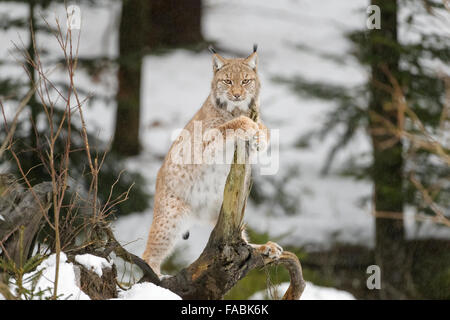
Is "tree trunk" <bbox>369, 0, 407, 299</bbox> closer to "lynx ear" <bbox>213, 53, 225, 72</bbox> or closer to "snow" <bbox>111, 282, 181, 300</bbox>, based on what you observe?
"lynx ear" <bbox>213, 53, 225, 72</bbox>

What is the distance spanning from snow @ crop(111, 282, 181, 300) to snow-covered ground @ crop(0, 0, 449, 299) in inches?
173

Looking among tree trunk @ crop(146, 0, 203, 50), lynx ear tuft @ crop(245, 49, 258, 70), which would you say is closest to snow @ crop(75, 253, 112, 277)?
lynx ear tuft @ crop(245, 49, 258, 70)

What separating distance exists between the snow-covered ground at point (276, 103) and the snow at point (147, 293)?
439 cm

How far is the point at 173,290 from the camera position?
159 inches

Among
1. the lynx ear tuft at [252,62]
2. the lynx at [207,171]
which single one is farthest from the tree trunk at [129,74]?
the lynx ear tuft at [252,62]

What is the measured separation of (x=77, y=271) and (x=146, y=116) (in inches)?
395

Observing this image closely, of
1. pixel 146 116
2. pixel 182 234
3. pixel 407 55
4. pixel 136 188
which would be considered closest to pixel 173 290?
pixel 182 234

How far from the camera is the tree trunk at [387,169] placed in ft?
27.2

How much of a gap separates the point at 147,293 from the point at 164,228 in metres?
0.75

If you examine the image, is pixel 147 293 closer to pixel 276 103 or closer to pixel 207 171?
pixel 207 171

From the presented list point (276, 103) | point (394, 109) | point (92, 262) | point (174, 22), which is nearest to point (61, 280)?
point (92, 262)

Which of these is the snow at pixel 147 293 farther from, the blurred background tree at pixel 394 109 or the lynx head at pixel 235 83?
the blurred background tree at pixel 394 109

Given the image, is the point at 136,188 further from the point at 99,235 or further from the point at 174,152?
the point at 99,235

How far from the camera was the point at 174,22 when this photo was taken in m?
12.7
